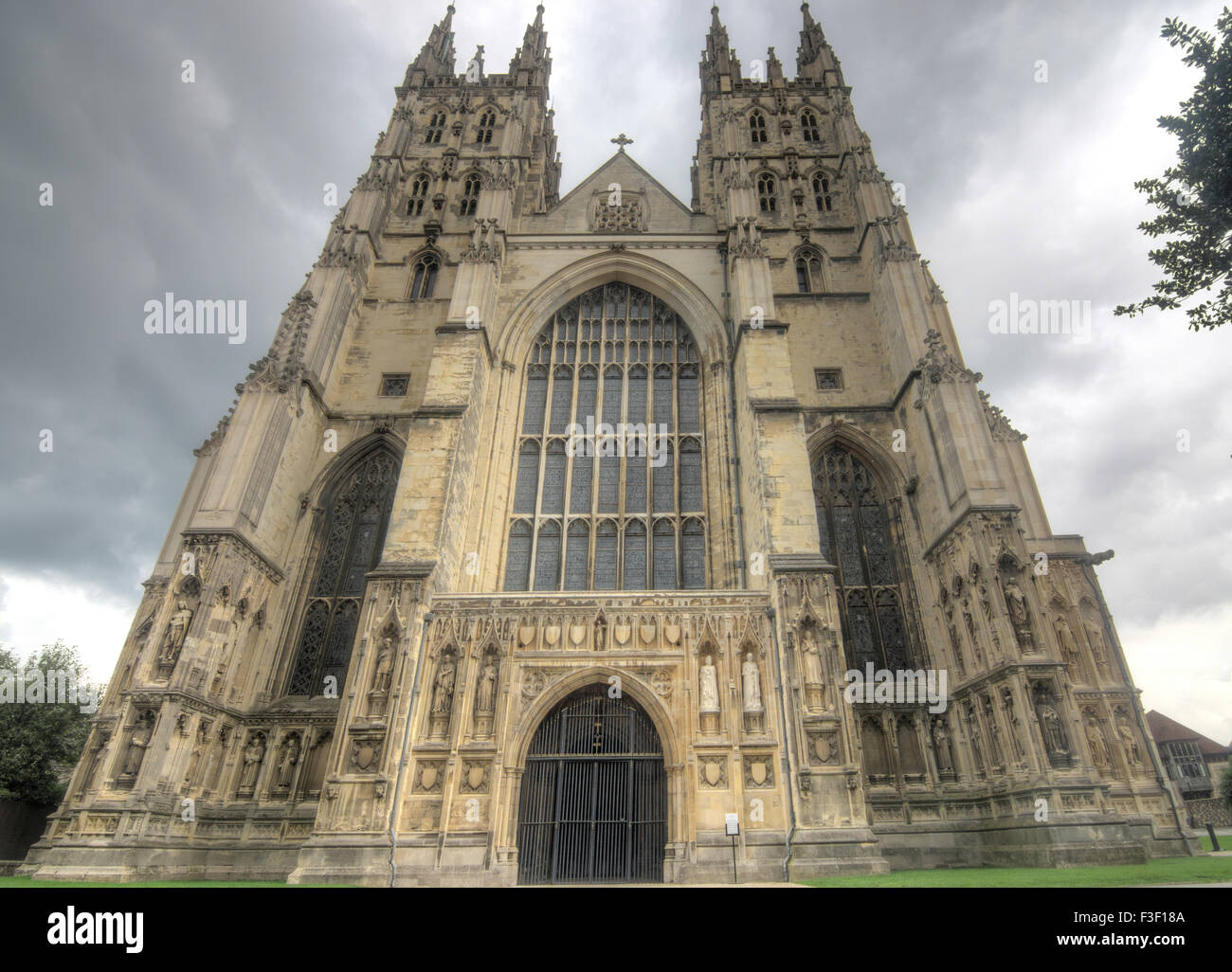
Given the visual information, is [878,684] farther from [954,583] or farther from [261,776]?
[261,776]

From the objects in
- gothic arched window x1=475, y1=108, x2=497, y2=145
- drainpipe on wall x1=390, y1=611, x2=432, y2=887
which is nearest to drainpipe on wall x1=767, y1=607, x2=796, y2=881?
drainpipe on wall x1=390, y1=611, x2=432, y2=887

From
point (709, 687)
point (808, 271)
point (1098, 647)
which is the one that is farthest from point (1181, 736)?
point (709, 687)

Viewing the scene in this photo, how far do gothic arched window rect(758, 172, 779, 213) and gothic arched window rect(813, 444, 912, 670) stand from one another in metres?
9.98

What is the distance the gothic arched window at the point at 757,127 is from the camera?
24.4m

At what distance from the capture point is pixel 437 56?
27859 mm

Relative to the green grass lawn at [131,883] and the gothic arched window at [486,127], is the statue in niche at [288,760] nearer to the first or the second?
the green grass lawn at [131,883]

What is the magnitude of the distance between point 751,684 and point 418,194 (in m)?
20.7

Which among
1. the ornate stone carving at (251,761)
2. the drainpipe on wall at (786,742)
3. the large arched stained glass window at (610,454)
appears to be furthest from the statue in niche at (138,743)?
the drainpipe on wall at (786,742)

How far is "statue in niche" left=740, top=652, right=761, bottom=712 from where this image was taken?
37.4 ft

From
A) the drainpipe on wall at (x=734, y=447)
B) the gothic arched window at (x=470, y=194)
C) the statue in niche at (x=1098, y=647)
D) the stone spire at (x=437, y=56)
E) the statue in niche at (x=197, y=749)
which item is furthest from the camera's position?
the stone spire at (x=437, y=56)

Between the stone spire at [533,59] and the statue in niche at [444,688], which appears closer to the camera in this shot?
the statue in niche at [444,688]

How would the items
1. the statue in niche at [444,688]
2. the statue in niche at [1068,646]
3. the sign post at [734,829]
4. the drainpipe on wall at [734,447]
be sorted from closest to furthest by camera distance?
the sign post at [734,829] → the statue in niche at [444,688] → the statue in niche at [1068,646] → the drainpipe on wall at [734,447]

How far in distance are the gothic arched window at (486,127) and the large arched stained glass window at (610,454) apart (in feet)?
31.6
